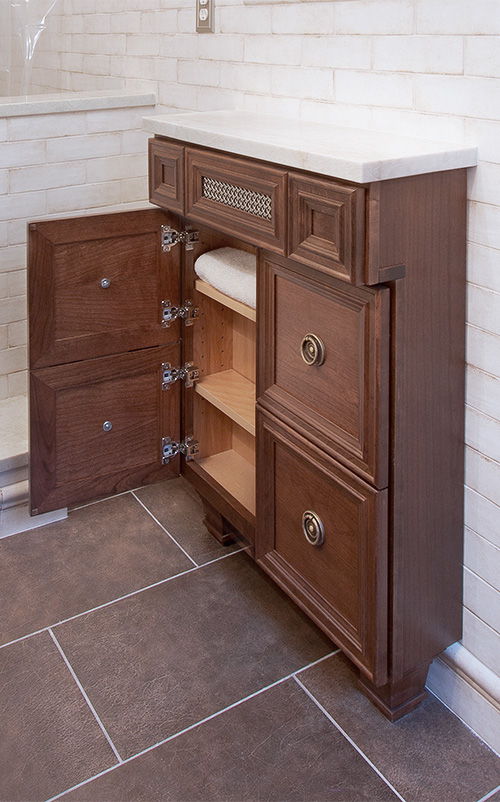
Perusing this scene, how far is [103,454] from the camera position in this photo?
2.33 m

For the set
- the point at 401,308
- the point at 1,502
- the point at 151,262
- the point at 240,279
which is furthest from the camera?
the point at 1,502

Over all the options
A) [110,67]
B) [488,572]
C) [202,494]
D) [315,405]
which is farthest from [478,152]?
[110,67]

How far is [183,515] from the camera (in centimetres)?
248

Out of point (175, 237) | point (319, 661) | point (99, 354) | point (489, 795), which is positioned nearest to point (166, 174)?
point (175, 237)

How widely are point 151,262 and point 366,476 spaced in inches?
39.4

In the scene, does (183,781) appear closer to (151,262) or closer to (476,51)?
(151,262)

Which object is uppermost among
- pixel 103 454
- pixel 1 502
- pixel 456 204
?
pixel 456 204

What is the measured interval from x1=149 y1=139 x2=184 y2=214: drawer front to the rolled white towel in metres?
0.17

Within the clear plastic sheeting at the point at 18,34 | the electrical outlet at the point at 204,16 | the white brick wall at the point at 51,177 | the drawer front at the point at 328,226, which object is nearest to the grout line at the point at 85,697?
the drawer front at the point at 328,226

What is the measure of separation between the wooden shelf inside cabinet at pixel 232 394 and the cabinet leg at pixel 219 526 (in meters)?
0.27

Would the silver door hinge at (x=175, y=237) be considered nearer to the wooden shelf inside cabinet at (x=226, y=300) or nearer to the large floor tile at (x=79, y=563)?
the wooden shelf inside cabinet at (x=226, y=300)

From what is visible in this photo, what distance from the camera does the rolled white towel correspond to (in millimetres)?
1958

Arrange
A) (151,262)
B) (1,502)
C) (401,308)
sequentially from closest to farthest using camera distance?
(401,308) < (151,262) < (1,502)

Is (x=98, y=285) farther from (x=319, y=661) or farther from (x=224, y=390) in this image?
(x=319, y=661)
